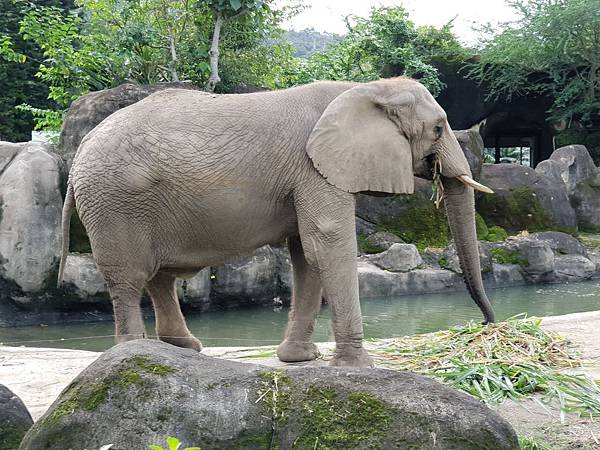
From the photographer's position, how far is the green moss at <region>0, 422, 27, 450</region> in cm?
345

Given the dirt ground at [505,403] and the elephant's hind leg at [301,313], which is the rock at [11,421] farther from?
the elephant's hind leg at [301,313]

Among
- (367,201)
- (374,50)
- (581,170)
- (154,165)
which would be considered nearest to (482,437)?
(154,165)

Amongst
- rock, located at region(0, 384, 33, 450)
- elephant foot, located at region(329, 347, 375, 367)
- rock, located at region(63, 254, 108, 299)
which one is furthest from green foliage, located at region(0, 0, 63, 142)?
rock, located at region(0, 384, 33, 450)

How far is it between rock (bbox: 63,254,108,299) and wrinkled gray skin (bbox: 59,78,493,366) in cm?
646

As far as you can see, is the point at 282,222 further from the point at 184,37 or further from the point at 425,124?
the point at 184,37

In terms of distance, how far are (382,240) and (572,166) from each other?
7934mm

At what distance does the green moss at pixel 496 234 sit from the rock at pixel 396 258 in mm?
2658

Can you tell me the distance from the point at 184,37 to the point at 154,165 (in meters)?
11.6

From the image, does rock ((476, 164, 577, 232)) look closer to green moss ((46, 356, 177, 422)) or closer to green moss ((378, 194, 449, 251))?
green moss ((378, 194, 449, 251))

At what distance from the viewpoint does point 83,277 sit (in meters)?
11.4

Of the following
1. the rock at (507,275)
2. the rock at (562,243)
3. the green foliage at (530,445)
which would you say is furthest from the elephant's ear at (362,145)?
the rock at (562,243)

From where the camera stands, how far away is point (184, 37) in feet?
52.1

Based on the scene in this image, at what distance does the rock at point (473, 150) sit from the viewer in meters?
17.0

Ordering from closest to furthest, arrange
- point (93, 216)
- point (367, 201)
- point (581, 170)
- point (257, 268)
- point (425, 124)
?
1. point (93, 216)
2. point (425, 124)
3. point (257, 268)
4. point (367, 201)
5. point (581, 170)
